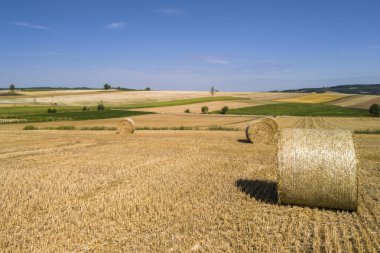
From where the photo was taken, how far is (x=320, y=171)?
8492 mm

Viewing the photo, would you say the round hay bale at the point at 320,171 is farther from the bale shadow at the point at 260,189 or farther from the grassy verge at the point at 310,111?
the grassy verge at the point at 310,111

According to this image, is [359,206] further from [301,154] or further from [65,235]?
[65,235]

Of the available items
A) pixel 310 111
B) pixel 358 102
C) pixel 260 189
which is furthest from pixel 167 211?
pixel 358 102

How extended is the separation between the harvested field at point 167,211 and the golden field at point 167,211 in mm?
20

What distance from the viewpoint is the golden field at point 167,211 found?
6570 mm

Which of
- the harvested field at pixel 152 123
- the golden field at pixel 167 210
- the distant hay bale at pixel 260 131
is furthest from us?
the harvested field at pixel 152 123

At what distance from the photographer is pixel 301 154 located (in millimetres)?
8789

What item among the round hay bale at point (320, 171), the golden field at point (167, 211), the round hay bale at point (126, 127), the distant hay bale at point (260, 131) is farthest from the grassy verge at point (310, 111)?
the round hay bale at point (320, 171)

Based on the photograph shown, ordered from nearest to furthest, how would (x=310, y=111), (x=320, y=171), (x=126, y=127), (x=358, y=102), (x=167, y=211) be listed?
(x=167, y=211) → (x=320, y=171) → (x=126, y=127) → (x=310, y=111) → (x=358, y=102)

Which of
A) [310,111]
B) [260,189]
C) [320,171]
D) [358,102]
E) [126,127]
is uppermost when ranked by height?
[320,171]

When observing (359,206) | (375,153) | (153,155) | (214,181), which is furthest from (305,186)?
(375,153)

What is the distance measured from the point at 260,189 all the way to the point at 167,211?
319 centimetres

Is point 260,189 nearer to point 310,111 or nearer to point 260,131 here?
point 260,131

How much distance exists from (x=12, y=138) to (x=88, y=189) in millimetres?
17135
